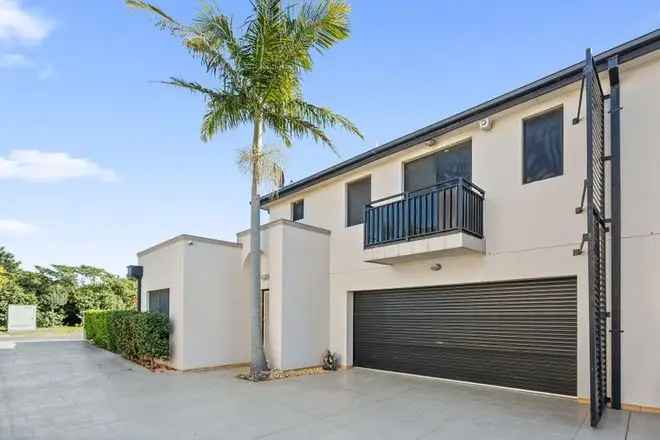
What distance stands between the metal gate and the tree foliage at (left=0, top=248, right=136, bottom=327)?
29623 mm

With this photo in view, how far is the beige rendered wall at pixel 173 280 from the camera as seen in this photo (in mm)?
10812

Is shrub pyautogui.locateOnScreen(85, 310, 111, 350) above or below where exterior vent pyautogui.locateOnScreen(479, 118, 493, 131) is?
below

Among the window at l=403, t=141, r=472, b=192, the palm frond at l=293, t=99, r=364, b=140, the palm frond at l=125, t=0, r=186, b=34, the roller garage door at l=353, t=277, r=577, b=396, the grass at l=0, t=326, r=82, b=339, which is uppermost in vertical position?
the palm frond at l=125, t=0, r=186, b=34

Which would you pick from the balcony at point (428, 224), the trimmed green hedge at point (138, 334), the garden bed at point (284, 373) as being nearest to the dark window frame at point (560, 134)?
the balcony at point (428, 224)

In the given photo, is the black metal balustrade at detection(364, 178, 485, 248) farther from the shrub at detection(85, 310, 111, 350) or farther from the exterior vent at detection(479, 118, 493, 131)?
the shrub at detection(85, 310, 111, 350)

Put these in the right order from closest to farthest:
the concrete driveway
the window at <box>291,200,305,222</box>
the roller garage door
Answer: the concrete driveway → the roller garage door → the window at <box>291,200,305,222</box>

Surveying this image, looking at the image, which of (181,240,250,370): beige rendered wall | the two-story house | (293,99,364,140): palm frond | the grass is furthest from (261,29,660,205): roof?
the grass

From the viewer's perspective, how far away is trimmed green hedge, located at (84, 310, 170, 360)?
1112 cm

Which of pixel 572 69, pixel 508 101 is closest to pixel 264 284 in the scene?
pixel 508 101

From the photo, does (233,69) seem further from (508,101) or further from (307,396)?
(307,396)

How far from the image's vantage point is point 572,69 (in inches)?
287

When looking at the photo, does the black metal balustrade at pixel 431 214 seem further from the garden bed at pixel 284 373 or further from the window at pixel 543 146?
the garden bed at pixel 284 373

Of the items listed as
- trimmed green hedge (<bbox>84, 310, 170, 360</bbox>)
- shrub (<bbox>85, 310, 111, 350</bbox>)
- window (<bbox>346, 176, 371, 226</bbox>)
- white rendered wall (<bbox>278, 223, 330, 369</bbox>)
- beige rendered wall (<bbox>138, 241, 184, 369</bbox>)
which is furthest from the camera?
shrub (<bbox>85, 310, 111, 350</bbox>)

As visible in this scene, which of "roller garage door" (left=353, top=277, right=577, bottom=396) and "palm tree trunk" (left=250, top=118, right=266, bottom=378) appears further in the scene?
"palm tree trunk" (left=250, top=118, right=266, bottom=378)
